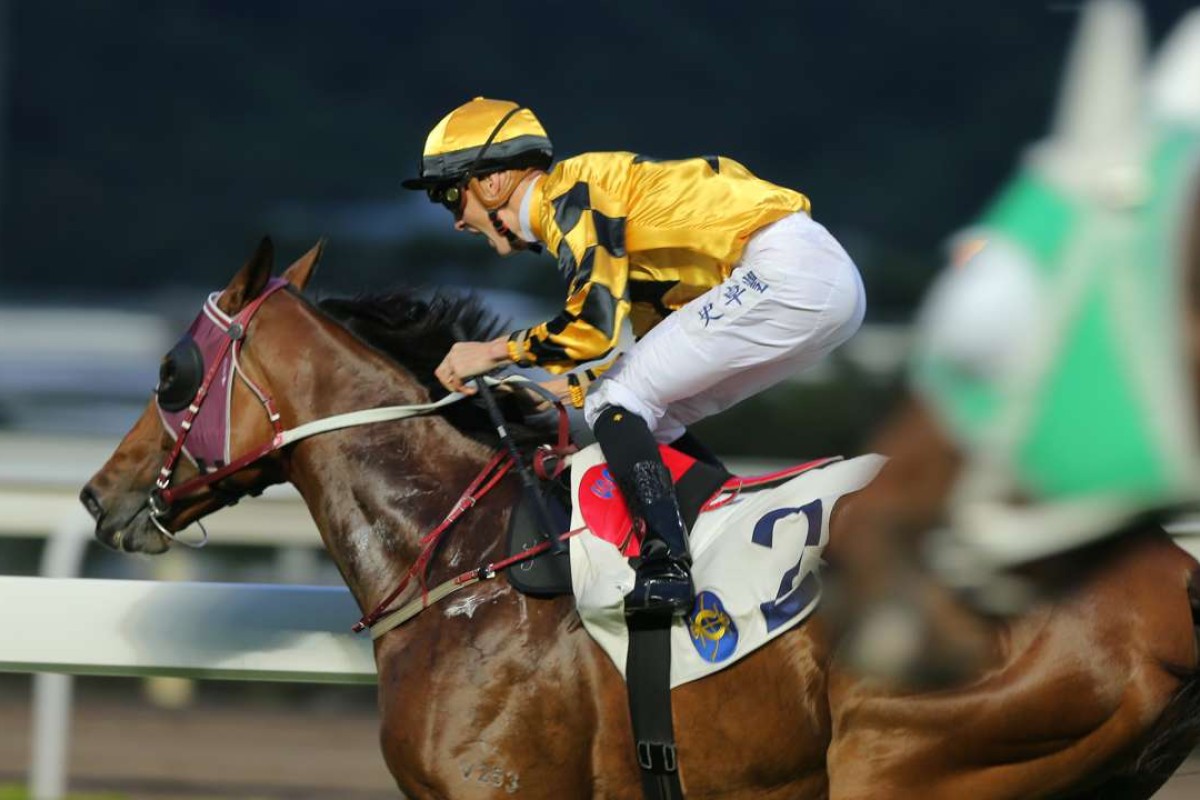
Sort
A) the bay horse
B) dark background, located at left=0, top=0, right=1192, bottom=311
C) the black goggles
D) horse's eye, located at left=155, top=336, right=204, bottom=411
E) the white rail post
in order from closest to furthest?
the bay horse → the black goggles → horse's eye, located at left=155, top=336, right=204, bottom=411 → the white rail post → dark background, located at left=0, top=0, right=1192, bottom=311

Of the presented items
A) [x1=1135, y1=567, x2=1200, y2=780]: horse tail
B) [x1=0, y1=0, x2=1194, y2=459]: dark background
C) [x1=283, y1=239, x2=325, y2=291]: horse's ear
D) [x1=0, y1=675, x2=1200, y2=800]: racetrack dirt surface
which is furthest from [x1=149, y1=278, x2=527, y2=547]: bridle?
Result: [x1=0, y1=0, x2=1194, y2=459]: dark background

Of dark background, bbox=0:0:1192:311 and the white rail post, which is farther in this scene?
dark background, bbox=0:0:1192:311

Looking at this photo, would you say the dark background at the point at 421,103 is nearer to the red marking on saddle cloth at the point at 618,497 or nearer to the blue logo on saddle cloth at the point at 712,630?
the red marking on saddle cloth at the point at 618,497

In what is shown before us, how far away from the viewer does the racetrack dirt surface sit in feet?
17.9

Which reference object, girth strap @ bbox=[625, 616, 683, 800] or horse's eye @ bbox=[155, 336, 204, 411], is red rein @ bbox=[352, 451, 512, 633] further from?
horse's eye @ bbox=[155, 336, 204, 411]

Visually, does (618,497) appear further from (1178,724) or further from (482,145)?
(1178,724)

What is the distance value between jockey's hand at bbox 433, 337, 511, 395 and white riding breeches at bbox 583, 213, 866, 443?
0.19 meters

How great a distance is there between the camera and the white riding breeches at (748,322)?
348 cm

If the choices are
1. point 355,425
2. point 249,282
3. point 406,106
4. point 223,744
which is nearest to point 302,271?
point 249,282

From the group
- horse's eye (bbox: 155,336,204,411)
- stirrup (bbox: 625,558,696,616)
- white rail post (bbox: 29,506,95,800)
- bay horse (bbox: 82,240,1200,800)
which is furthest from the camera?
white rail post (bbox: 29,506,95,800)

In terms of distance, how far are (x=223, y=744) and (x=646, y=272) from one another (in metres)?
3.13

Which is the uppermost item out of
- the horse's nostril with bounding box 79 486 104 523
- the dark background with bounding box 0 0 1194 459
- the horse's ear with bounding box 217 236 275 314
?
Result: the dark background with bounding box 0 0 1194 459

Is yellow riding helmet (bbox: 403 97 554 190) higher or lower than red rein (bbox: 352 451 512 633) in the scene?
higher

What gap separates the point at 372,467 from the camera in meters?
3.71
